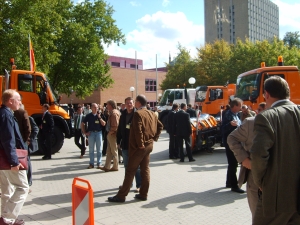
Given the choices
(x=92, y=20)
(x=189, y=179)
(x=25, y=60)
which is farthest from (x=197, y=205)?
(x=92, y=20)

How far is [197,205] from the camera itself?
239 inches

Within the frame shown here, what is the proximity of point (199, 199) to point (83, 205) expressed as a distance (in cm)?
336

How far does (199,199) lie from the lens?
6465 mm

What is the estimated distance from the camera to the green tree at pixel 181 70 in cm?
4197

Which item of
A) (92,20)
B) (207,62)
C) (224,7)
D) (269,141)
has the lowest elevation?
(269,141)

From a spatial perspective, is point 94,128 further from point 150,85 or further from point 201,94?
point 150,85

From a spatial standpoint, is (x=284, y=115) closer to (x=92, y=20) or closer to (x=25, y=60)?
(x=25, y=60)

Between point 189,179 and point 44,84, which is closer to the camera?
point 189,179

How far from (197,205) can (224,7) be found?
118777mm

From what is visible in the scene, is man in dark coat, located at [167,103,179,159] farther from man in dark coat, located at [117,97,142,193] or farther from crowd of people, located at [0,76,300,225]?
man in dark coat, located at [117,97,142,193]

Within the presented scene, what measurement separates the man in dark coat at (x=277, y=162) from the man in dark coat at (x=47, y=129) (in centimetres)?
943

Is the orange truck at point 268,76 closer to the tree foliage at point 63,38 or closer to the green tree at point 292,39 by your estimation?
the tree foliage at point 63,38

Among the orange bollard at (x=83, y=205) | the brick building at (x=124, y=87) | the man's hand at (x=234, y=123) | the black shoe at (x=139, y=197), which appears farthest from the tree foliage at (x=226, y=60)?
the orange bollard at (x=83, y=205)

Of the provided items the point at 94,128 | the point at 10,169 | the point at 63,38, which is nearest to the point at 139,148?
the point at 10,169
